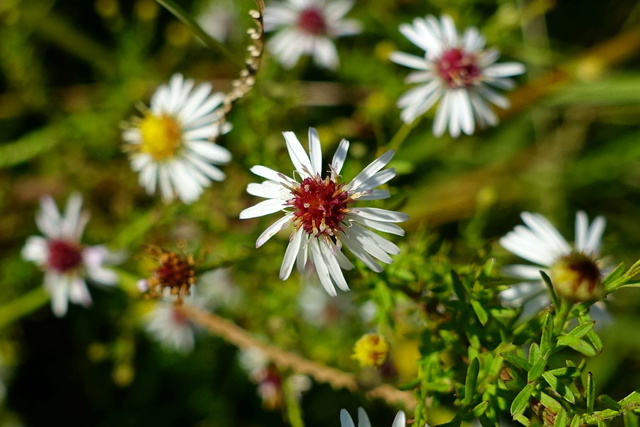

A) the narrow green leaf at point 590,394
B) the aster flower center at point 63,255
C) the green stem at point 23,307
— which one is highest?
the aster flower center at point 63,255

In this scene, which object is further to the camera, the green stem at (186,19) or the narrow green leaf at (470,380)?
the green stem at (186,19)

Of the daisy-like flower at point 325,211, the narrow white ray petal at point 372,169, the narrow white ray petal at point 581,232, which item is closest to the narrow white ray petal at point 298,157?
the daisy-like flower at point 325,211

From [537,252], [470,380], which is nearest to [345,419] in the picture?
[470,380]

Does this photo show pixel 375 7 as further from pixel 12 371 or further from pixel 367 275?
pixel 12 371

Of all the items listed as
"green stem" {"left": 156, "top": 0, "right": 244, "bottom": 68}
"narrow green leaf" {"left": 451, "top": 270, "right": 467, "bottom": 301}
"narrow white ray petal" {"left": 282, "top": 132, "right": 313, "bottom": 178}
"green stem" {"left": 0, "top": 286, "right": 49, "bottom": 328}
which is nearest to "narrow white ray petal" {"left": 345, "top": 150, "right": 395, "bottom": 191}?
"narrow white ray petal" {"left": 282, "top": 132, "right": 313, "bottom": 178}

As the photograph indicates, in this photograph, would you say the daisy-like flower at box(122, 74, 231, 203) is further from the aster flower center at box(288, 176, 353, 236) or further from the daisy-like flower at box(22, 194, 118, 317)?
the aster flower center at box(288, 176, 353, 236)

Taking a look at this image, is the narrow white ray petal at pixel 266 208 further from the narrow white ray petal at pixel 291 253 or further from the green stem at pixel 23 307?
the green stem at pixel 23 307

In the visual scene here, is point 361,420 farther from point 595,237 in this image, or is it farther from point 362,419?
point 595,237
